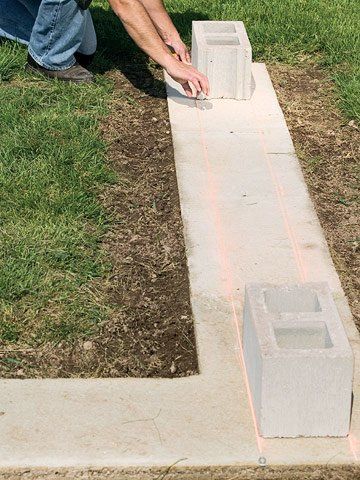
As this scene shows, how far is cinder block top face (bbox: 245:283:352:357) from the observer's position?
3471 mm

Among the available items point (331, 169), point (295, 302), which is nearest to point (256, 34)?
→ point (331, 169)

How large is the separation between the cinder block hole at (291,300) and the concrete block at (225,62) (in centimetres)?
259

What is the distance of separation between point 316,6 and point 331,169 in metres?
2.29

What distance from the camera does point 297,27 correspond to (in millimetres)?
7082

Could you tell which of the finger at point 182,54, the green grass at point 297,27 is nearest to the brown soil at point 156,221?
the green grass at point 297,27

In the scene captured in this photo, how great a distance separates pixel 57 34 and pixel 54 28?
0.04 meters

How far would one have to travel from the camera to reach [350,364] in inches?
135

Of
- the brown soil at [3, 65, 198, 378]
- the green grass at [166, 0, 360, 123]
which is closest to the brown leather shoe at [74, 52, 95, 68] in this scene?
the brown soil at [3, 65, 198, 378]

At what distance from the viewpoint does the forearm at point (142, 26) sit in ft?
18.4

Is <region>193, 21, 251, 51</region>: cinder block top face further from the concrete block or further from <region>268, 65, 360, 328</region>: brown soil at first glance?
<region>268, 65, 360, 328</region>: brown soil

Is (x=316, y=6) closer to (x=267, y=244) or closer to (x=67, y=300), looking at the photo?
(x=267, y=244)

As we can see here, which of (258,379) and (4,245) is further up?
(258,379)

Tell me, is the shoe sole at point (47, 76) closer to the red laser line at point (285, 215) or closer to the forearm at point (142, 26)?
the forearm at point (142, 26)

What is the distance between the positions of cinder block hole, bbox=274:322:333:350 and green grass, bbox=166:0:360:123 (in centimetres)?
301
